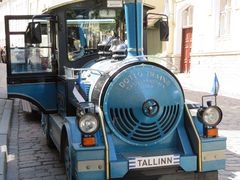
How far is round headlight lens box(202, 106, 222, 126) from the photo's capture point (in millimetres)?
4078

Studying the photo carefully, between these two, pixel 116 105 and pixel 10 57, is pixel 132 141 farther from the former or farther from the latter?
pixel 10 57

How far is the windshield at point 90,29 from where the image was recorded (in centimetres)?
589

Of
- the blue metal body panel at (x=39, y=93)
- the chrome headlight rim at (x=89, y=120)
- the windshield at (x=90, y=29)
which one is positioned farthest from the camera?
the blue metal body panel at (x=39, y=93)

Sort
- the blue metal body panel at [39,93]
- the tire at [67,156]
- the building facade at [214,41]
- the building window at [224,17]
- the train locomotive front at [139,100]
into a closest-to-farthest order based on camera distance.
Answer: the train locomotive front at [139,100]
the tire at [67,156]
the blue metal body panel at [39,93]
the building facade at [214,41]
the building window at [224,17]

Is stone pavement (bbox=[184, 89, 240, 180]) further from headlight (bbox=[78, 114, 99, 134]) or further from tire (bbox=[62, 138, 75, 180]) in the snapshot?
headlight (bbox=[78, 114, 99, 134])

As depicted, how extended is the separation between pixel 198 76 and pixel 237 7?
3908mm

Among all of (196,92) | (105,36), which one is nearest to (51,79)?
(105,36)

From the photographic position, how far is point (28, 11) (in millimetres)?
30031

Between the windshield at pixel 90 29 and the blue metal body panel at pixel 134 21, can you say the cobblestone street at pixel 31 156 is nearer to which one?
the windshield at pixel 90 29

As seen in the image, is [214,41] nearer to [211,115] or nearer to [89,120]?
[211,115]

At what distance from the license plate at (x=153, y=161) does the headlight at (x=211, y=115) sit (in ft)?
1.68

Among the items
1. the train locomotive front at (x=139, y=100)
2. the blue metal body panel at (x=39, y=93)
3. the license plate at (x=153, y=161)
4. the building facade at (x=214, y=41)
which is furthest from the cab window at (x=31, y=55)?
the building facade at (x=214, y=41)

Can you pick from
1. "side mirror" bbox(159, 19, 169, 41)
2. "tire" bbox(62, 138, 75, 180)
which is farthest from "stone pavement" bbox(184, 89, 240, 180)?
"side mirror" bbox(159, 19, 169, 41)

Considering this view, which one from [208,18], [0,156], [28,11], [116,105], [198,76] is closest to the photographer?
[116,105]
